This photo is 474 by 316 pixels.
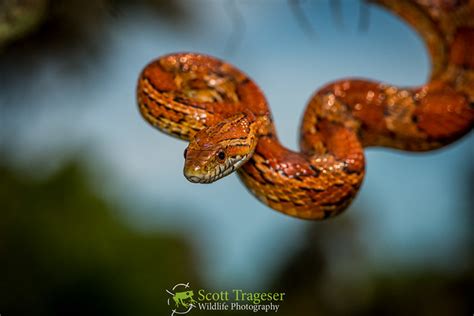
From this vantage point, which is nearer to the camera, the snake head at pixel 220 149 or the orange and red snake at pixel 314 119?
the snake head at pixel 220 149

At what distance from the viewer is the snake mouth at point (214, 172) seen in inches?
120

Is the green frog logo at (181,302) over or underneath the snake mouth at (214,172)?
underneath

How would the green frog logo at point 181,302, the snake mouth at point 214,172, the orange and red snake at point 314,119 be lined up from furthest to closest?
1. the green frog logo at point 181,302
2. the orange and red snake at point 314,119
3. the snake mouth at point 214,172

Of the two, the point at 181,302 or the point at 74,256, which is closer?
the point at 181,302

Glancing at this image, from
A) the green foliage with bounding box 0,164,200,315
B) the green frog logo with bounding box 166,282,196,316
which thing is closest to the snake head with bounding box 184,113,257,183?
the green frog logo with bounding box 166,282,196,316

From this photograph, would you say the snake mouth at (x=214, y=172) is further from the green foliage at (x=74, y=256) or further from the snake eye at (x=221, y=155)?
the green foliage at (x=74, y=256)

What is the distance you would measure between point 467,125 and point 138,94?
101 inches

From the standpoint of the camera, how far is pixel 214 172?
3.11 metres

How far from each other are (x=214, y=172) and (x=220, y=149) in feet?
0.44

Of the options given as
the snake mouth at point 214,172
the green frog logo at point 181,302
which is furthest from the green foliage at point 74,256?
the snake mouth at point 214,172

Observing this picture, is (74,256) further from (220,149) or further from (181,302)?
(220,149)

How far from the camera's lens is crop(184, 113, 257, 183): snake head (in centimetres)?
307

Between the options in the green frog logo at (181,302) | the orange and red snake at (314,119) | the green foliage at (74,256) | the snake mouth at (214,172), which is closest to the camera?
the snake mouth at (214,172)

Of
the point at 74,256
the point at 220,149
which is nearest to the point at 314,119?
the point at 220,149
